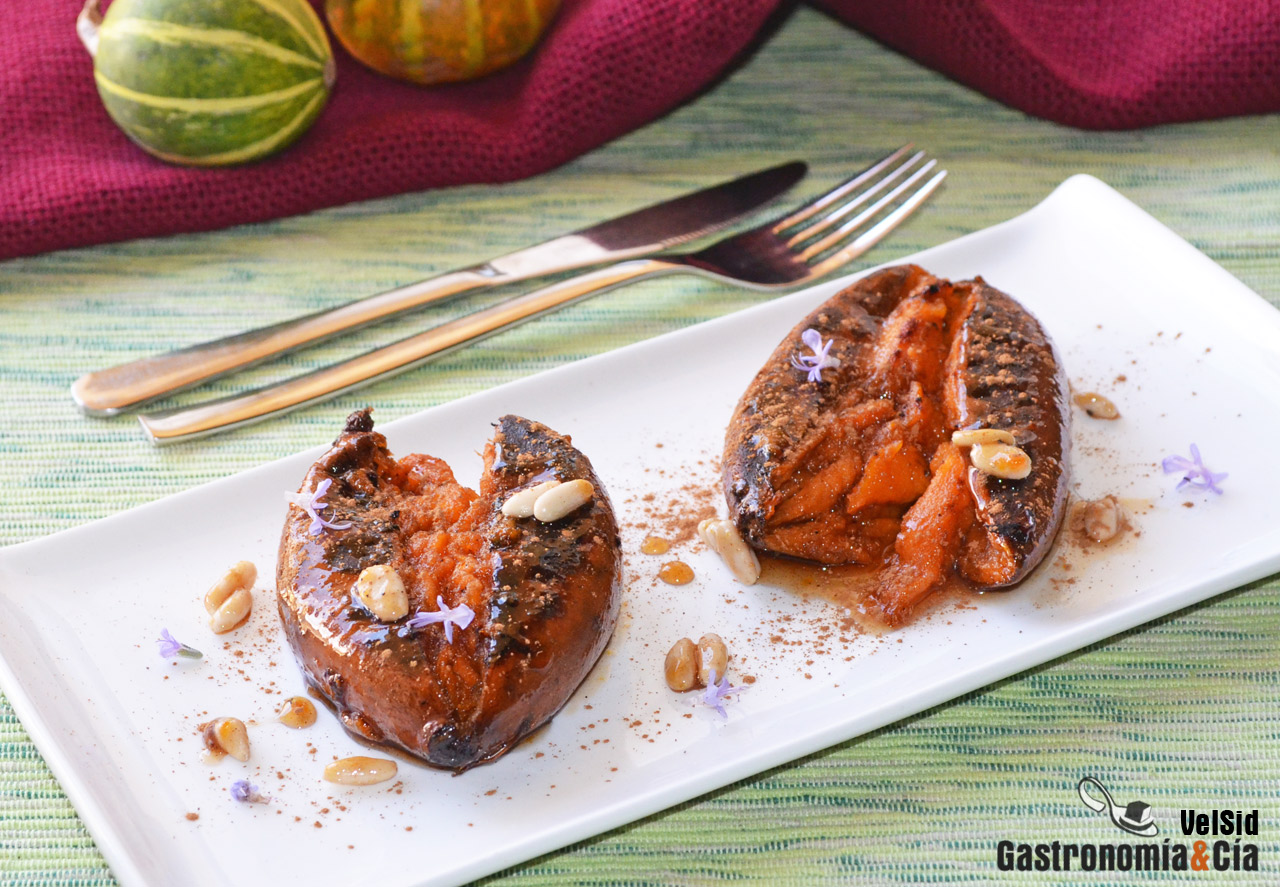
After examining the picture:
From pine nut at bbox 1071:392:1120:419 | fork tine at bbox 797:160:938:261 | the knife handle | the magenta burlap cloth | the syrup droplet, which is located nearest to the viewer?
the syrup droplet

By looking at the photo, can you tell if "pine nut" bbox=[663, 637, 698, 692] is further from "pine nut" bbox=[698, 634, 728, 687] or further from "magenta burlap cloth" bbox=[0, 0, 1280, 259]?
"magenta burlap cloth" bbox=[0, 0, 1280, 259]

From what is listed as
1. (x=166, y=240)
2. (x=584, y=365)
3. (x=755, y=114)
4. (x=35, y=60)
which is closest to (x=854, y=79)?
(x=755, y=114)

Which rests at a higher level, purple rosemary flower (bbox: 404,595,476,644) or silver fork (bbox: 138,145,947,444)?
purple rosemary flower (bbox: 404,595,476,644)

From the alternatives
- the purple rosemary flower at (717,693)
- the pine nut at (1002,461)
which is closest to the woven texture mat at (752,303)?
the purple rosemary flower at (717,693)

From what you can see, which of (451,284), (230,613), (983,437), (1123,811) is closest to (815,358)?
(983,437)

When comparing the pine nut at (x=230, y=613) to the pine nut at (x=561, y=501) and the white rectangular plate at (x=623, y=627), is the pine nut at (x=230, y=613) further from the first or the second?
the pine nut at (x=561, y=501)

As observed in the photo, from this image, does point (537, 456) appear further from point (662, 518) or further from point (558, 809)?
point (558, 809)

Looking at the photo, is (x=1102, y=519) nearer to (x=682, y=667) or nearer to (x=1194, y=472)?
(x=1194, y=472)

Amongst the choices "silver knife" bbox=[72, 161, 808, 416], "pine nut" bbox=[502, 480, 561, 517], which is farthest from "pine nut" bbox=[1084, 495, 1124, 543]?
"silver knife" bbox=[72, 161, 808, 416]
